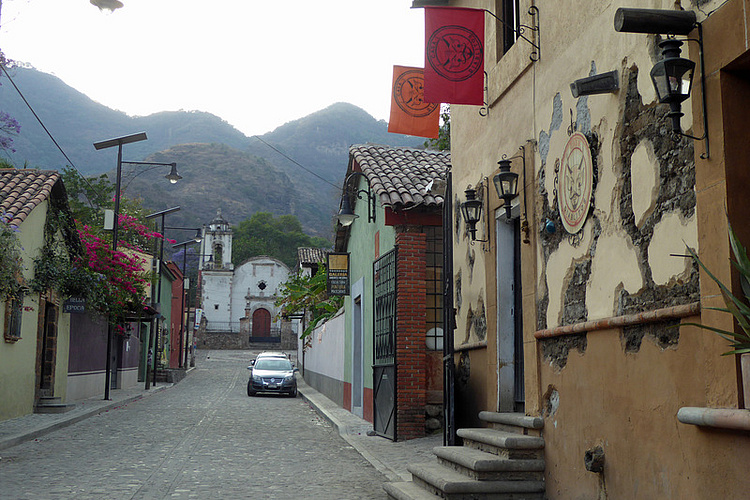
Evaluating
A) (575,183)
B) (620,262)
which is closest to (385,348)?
(575,183)

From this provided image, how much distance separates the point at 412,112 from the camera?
11.0m

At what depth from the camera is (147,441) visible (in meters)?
12.2

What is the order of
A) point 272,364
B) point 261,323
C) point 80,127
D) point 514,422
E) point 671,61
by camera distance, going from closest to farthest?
point 671,61 → point 514,422 → point 272,364 → point 261,323 → point 80,127

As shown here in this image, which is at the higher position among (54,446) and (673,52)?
(673,52)

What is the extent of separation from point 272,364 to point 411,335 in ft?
47.4

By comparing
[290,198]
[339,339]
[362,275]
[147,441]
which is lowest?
[147,441]

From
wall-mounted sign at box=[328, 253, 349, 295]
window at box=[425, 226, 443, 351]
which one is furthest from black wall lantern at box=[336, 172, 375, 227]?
wall-mounted sign at box=[328, 253, 349, 295]

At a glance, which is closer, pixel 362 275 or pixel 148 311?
pixel 362 275

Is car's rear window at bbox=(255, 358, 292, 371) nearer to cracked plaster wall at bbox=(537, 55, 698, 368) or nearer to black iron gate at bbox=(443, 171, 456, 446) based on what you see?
black iron gate at bbox=(443, 171, 456, 446)

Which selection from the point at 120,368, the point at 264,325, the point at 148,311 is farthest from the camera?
the point at 264,325

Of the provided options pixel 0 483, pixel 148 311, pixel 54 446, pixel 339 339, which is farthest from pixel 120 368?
pixel 0 483

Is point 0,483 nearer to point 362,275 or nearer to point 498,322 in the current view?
point 498,322

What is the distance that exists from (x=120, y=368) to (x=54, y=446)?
17.1 metres

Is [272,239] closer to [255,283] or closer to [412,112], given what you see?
[255,283]
